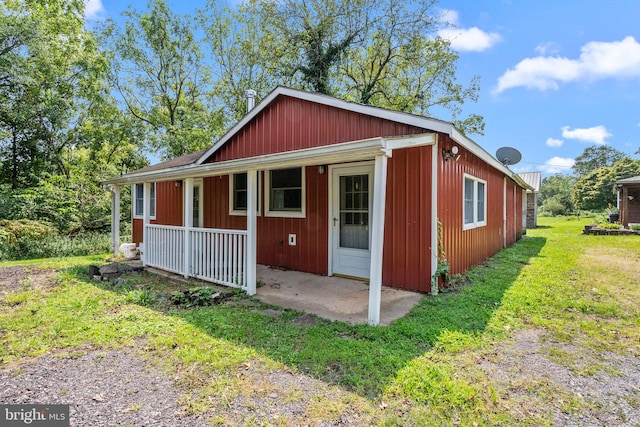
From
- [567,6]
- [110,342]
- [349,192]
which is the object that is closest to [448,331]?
[349,192]

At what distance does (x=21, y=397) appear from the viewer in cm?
234

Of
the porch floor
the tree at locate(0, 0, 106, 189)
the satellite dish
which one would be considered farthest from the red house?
the tree at locate(0, 0, 106, 189)

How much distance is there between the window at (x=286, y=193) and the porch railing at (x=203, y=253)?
135 cm

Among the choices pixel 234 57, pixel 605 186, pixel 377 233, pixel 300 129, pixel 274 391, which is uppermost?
pixel 234 57

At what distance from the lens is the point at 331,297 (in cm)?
475

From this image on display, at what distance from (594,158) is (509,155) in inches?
2187

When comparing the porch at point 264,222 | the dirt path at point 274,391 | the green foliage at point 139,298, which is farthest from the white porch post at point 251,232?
the dirt path at point 274,391

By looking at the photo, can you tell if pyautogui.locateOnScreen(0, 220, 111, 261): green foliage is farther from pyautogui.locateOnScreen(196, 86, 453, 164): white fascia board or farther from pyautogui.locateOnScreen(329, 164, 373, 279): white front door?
pyautogui.locateOnScreen(329, 164, 373, 279): white front door

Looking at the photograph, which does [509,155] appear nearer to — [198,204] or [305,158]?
[305,158]

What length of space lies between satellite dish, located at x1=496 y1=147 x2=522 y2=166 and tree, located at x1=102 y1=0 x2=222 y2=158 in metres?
13.7

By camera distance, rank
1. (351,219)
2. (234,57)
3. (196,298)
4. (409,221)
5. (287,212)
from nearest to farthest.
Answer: (196,298)
(409,221)
(351,219)
(287,212)
(234,57)

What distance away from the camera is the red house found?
15.6ft

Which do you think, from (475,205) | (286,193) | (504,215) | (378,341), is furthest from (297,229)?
(504,215)

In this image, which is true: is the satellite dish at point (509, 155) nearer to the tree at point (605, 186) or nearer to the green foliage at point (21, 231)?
the green foliage at point (21, 231)
